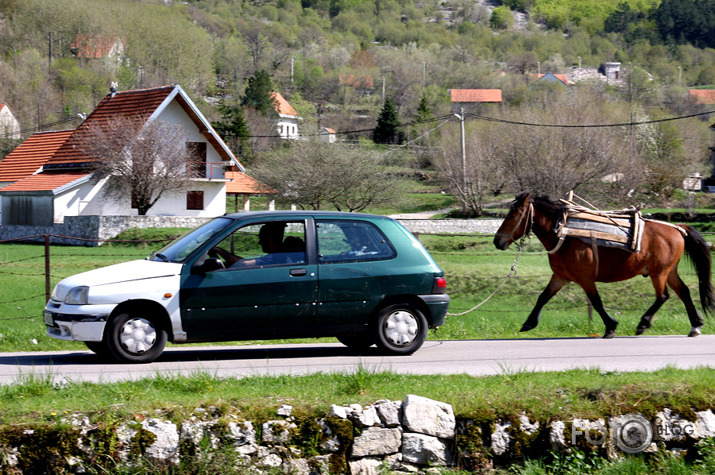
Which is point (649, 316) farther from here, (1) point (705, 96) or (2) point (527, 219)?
(1) point (705, 96)

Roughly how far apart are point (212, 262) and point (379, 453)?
3939 millimetres

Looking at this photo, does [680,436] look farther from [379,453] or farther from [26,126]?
[26,126]

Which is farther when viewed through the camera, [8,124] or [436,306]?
[8,124]

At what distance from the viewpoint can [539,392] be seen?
25.1 ft

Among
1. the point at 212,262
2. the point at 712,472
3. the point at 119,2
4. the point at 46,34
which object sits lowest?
the point at 712,472

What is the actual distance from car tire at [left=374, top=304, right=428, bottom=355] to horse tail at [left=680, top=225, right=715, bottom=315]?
5.17 metres

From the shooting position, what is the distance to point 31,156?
59.0m

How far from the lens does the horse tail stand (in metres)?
13.4

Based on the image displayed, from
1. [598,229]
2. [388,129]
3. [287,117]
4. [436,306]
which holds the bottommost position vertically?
[436,306]

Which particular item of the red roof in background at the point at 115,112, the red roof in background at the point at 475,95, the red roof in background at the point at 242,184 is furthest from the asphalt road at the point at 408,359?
the red roof in background at the point at 475,95

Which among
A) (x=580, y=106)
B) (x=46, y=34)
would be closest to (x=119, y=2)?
(x=46, y=34)

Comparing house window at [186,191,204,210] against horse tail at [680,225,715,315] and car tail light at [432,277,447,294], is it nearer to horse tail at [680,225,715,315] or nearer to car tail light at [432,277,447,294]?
horse tail at [680,225,715,315]

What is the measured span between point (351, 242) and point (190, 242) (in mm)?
2034

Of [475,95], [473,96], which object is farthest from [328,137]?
[475,95]
